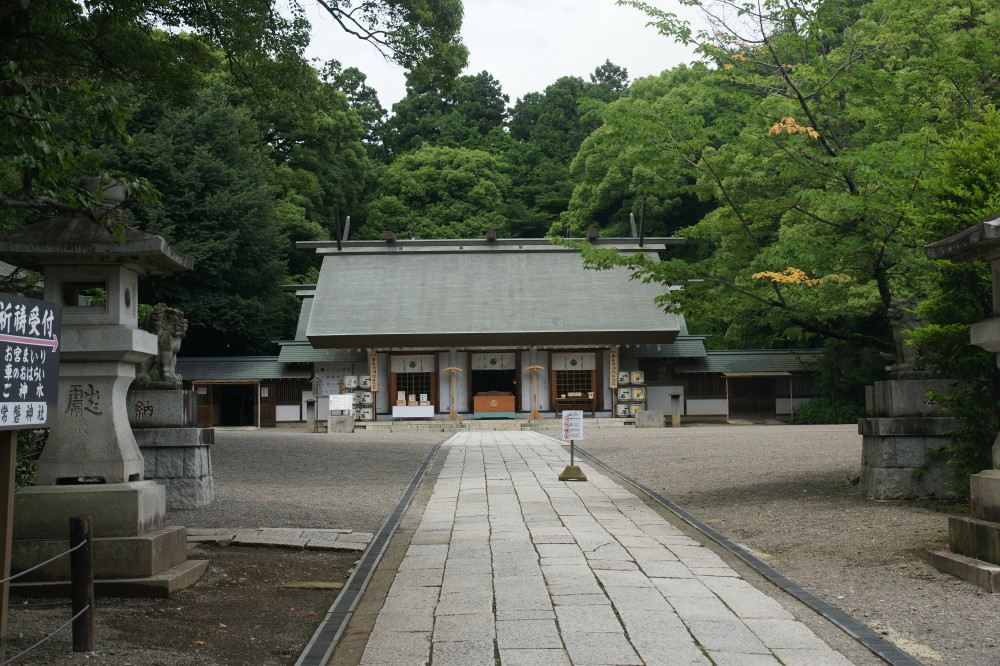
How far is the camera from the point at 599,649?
13.2 feet

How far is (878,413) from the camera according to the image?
8.74 m

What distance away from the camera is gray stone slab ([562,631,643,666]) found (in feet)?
12.7

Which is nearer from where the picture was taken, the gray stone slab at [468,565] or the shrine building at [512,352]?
the gray stone slab at [468,565]

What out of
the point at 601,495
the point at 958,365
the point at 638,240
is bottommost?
the point at 601,495

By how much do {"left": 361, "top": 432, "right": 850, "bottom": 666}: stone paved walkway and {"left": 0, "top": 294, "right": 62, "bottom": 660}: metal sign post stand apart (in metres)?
1.71

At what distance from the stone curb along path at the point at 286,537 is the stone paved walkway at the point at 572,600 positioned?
1.94 ft

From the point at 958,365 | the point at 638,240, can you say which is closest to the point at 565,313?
the point at 638,240

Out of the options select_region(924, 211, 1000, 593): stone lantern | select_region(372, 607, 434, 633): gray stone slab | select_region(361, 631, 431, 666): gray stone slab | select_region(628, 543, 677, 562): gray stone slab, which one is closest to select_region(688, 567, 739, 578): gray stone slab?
select_region(628, 543, 677, 562): gray stone slab

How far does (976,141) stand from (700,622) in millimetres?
4839

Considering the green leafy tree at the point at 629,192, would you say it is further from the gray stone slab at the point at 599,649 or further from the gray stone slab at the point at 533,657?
the gray stone slab at the point at 533,657

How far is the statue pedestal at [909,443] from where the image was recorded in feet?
27.3

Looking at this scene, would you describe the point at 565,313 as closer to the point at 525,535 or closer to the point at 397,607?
the point at 525,535

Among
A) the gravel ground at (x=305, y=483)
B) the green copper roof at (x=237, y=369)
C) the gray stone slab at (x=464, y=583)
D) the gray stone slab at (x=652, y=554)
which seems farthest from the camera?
the green copper roof at (x=237, y=369)

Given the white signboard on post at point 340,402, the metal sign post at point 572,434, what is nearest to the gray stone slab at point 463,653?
the metal sign post at point 572,434
